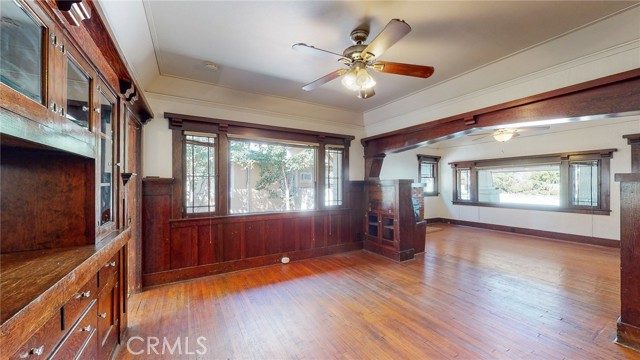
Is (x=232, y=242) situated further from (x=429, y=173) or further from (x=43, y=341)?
(x=429, y=173)

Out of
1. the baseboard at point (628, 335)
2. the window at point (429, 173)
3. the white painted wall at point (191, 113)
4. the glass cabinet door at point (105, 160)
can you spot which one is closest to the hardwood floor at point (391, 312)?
the baseboard at point (628, 335)

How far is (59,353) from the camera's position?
1161 millimetres

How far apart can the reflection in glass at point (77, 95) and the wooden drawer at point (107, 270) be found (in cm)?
97

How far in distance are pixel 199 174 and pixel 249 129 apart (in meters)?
1.04

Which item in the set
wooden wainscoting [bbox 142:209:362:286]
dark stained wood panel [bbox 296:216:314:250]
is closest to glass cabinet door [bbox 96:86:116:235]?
wooden wainscoting [bbox 142:209:362:286]


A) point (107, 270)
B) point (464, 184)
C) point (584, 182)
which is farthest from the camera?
point (464, 184)

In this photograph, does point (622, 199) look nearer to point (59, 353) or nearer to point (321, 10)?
point (321, 10)

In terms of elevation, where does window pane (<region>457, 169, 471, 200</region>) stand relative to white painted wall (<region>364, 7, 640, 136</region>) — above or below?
below

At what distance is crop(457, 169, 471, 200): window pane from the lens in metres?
7.92

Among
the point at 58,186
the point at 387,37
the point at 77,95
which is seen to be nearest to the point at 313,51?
the point at 387,37

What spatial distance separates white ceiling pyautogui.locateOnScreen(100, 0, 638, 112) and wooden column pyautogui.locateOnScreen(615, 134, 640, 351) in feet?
4.95

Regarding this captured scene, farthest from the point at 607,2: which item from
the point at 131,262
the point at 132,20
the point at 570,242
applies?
the point at 570,242

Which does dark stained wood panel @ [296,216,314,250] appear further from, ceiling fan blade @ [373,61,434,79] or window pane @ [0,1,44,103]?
window pane @ [0,1,44,103]

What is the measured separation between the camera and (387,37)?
194cm
